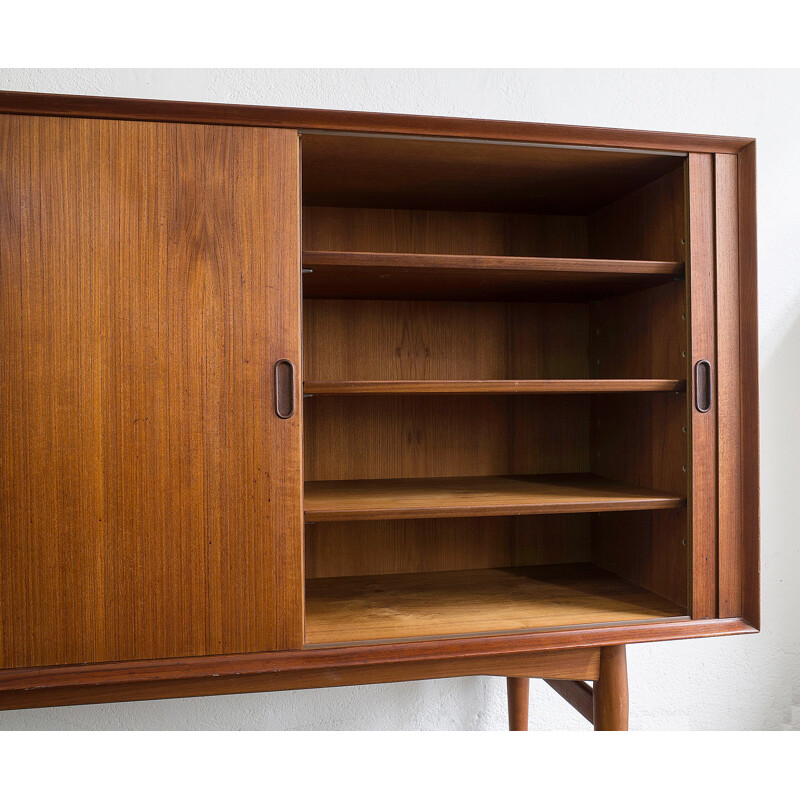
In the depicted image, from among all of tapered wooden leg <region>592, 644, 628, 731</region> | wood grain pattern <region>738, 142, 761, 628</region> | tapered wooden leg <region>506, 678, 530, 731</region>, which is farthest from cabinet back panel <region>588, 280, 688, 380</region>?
tapered wooden leg <region>506, 678, 530, 731</region>

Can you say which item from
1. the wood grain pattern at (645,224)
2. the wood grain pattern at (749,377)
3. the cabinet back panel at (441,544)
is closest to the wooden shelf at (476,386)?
the wood grain pattern at (749,377)

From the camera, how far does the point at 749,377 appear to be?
4.12ft

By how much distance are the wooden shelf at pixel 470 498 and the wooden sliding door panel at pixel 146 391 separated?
164 mm

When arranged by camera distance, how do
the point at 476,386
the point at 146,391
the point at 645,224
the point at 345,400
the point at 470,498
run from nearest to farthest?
the point at 146,391, the point at 476,386, the point at 470,498, the point at 645,224, the point at 345,400

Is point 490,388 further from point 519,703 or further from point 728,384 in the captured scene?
point 519,703

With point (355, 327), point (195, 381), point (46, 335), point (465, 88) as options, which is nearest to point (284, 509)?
point (195, 381)

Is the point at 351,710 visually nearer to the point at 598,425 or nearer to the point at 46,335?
the point at 598,425

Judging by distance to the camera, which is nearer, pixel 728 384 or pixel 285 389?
pixel 285 389

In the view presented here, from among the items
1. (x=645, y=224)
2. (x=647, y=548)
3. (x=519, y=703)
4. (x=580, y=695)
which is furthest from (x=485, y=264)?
(x=519, y=703)

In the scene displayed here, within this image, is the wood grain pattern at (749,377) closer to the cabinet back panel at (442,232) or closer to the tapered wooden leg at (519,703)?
the cabinet back panel at (442,232)

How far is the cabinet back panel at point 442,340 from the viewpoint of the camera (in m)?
1.60

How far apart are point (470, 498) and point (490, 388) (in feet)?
0.82

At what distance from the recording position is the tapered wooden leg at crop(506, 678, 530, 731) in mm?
1670

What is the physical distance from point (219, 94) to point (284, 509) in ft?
3.72
